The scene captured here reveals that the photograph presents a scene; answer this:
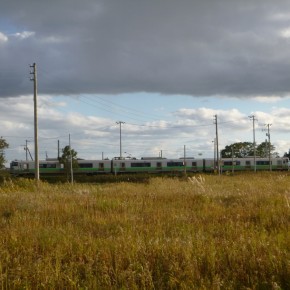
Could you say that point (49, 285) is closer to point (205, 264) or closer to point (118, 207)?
point (205, 264)

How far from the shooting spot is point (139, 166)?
7556 centimetres

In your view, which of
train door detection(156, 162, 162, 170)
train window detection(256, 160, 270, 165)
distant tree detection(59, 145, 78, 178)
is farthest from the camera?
train window detection(256, 160, 270, 165)

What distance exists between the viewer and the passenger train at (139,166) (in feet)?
241

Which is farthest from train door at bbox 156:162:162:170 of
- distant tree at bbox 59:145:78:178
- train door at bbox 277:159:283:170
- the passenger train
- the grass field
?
the grass field

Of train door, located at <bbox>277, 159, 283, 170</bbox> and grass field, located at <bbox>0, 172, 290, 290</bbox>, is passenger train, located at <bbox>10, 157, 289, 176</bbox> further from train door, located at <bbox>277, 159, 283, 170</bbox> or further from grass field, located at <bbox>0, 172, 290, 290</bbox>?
grass field, located at <bbox>0, 172, 290, 290</bbox>

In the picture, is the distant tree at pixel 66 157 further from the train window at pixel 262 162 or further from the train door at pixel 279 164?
the train door at pixel 279 164

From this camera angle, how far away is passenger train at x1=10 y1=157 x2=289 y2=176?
241 feet

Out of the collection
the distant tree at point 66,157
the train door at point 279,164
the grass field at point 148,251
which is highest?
the distant tree at point 66,157

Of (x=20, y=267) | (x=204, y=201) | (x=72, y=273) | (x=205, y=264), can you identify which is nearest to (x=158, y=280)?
(x=205, y=264)

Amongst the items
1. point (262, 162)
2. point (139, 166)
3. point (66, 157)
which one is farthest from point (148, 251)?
point (262, 162)

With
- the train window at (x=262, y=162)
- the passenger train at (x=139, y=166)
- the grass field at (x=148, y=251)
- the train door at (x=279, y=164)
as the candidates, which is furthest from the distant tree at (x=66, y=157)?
the grass field at (x=148, y=251)

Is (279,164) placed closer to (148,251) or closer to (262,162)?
(262,162)

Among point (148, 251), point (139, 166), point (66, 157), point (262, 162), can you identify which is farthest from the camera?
point (262, 162)

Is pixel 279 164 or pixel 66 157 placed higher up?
pixel 66 157
